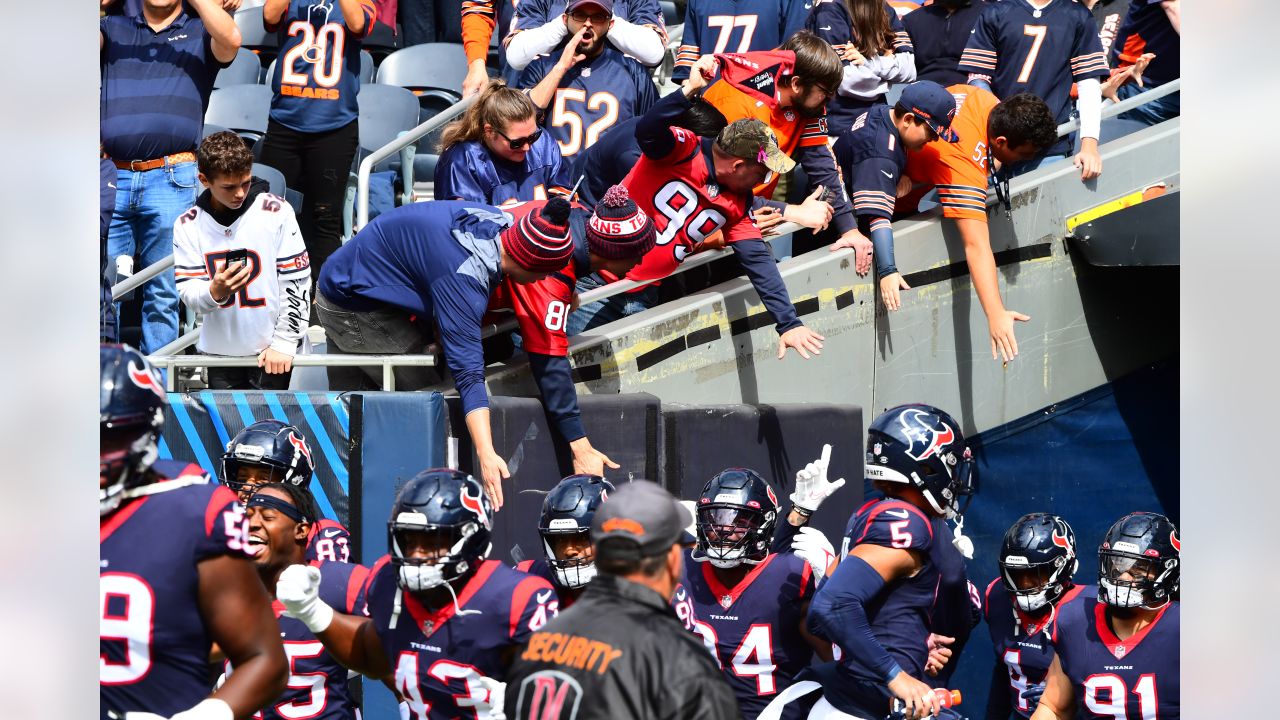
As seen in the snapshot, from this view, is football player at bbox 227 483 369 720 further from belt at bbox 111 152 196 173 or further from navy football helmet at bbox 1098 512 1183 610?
belt at bbox 111 152 196 173

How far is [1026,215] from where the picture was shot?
7.87 metres

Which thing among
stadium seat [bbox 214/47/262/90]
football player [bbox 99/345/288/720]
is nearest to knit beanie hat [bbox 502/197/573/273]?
football player [bbox 99/345/288/720]

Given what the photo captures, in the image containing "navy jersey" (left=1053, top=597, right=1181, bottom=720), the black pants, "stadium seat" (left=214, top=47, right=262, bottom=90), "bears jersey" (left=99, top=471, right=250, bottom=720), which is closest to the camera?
"bears jersey" (left=99, top=471, right=250, bottom=720)

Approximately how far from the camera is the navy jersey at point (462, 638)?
388 cm

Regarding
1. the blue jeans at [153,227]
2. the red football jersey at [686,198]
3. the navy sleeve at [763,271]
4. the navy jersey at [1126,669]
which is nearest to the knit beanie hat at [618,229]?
the red football jersey at [686,198]

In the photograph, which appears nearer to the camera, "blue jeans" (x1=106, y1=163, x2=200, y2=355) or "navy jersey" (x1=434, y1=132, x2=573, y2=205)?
"navy jersey" (x1=434, y1=132, x2=573, y2=205)

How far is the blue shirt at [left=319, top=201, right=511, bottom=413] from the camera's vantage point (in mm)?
5504

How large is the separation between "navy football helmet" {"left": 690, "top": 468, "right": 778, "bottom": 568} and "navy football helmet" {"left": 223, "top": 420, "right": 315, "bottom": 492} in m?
1.45

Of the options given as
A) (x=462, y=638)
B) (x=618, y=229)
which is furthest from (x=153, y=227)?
(x=462, y=638)

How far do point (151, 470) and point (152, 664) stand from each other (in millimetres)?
432

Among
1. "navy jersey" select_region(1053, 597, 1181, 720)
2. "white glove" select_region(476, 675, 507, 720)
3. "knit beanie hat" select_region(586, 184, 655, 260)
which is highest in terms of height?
"knit beanie hat" select_region(586, 184, 655, 260)

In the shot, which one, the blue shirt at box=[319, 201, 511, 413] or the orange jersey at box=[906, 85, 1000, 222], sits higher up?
the orange jersey at box=[906, 85, 1000, 222]

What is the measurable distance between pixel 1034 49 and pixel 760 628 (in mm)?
4164
